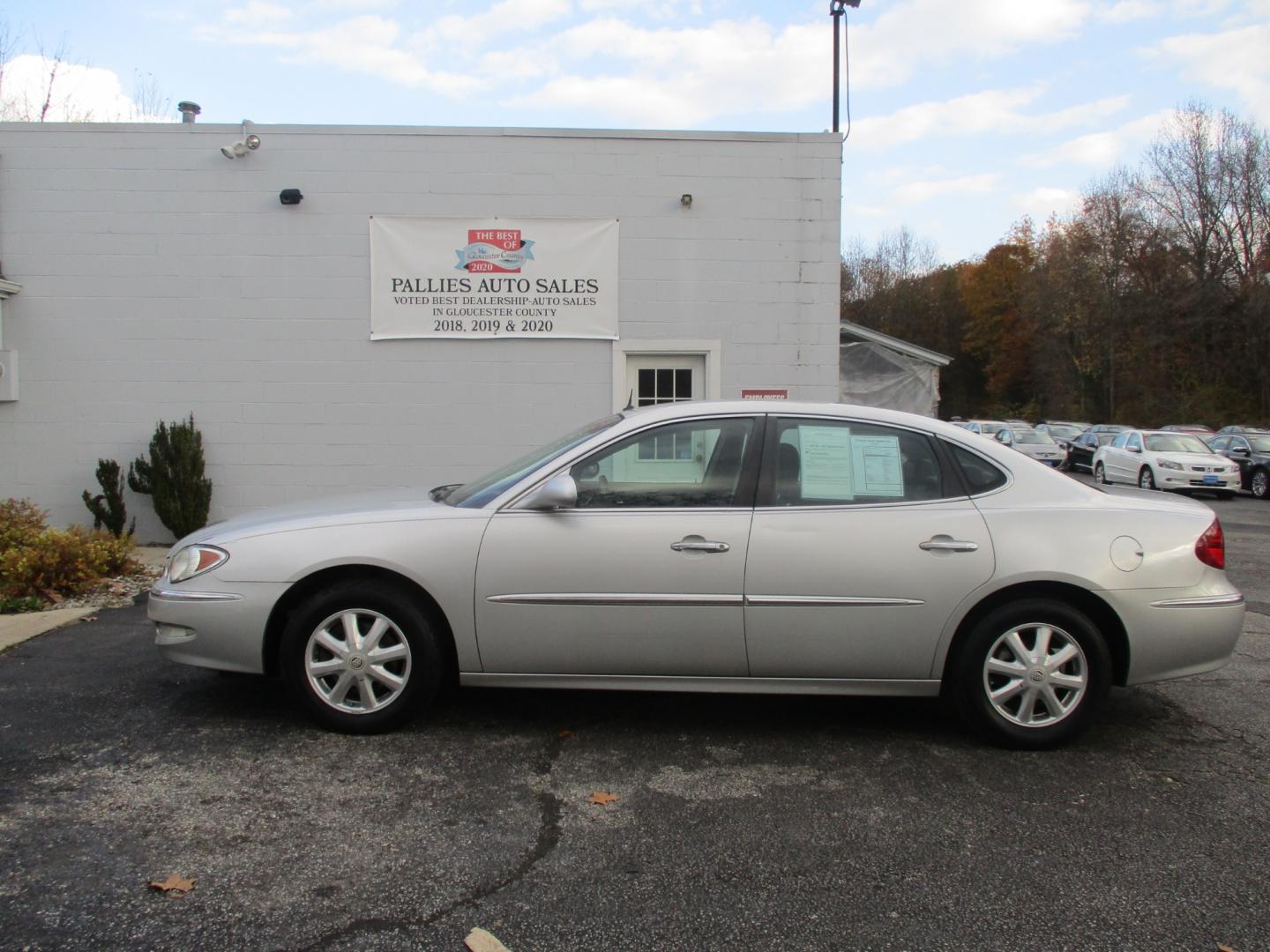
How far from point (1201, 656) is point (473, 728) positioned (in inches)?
127

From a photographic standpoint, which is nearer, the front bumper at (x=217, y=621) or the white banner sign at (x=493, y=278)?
the front bumper at (x=217, y=621)

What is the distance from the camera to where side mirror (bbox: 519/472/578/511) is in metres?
4.11

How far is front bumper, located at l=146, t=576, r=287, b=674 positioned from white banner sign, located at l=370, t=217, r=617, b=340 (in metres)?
5.76

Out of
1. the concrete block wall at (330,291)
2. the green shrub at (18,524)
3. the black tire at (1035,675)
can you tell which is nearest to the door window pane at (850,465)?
the black tire at (1035,675)

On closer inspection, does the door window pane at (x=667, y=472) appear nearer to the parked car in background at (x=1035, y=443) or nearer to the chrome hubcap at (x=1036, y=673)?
the chrome hubcap at (x=1036, y=673)

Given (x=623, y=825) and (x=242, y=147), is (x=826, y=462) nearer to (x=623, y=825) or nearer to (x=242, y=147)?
(x=623, y=825)

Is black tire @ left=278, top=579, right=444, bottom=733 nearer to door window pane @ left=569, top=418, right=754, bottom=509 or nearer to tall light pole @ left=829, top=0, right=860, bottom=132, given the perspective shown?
door window pane @ left=569, top=418, right=754, bottom=509

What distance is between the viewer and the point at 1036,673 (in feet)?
13.5

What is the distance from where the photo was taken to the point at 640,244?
9797 millimetres

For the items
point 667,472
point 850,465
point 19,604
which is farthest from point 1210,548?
point 19,604

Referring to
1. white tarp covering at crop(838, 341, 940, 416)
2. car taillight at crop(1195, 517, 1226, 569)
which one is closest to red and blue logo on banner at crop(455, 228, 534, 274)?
car taillight at crop(1195, 517, 1226, 569)

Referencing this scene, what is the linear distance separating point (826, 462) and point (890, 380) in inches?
639

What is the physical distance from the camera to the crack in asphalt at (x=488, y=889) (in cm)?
Answer: 271

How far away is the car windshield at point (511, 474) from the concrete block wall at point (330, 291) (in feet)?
16.5
